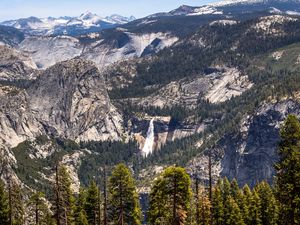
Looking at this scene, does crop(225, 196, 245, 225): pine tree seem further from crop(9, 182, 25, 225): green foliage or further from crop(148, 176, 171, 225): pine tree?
crop(9, 182, 25, 225): green foliage

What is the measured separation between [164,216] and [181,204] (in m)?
9.63

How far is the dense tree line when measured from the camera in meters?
77.0

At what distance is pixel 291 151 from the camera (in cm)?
7569

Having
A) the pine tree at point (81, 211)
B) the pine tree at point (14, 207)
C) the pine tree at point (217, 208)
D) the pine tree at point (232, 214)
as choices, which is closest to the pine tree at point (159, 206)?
the pine tree at point (81, 211)

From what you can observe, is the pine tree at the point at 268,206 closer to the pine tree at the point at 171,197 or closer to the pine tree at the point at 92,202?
the pine tree at the point at 171,197

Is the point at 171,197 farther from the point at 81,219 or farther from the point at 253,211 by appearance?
the point at 253,211

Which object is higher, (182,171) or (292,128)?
(292,128)

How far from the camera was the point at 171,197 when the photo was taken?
85500 millimetres

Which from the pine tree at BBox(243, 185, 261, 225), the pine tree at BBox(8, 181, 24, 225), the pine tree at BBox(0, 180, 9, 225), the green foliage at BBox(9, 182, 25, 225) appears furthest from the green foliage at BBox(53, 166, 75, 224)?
the pine tree at BBox(243, 185, 261, 225)

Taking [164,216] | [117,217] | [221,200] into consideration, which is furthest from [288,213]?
[221,200]

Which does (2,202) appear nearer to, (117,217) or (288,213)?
(117,217)

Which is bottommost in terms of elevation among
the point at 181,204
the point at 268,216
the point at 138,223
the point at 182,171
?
the point at 268,216

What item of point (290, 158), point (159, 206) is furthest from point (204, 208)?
point (290, 158)

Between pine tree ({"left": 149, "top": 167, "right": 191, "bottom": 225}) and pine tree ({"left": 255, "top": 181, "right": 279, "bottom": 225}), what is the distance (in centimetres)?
3210
